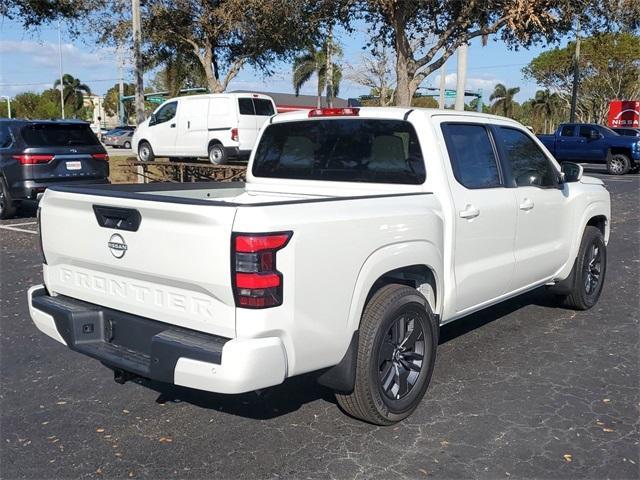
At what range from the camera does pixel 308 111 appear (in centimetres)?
488

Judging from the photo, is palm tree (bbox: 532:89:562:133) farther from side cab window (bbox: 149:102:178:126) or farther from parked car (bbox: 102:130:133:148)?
side cab window (bbox: 149:102:178:126)

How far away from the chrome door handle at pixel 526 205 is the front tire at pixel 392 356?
4.67 ft

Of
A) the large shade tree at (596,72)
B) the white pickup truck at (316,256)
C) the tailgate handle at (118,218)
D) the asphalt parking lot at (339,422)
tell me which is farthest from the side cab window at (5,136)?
the large shade tree at (596,72)

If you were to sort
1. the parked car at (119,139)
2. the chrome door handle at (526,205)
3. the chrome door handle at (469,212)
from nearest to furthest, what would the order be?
the chrome door handle at (469,212) < the chrome door handle at (526,205) < the parked car at (119,139)

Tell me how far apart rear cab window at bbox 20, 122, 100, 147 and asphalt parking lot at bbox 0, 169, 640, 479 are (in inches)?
253

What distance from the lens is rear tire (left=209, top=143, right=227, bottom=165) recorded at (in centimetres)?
1539

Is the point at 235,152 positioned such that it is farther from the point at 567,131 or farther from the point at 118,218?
the point at 567,131

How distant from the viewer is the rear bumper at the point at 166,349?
2.93 m

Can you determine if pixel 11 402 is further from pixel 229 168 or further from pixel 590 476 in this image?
pixel 229 168

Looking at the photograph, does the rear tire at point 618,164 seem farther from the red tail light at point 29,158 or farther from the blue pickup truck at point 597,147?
the red tail light at point 29,158

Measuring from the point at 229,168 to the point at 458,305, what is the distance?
879 centimetres

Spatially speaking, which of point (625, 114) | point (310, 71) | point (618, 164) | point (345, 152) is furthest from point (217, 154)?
point (310, 71)

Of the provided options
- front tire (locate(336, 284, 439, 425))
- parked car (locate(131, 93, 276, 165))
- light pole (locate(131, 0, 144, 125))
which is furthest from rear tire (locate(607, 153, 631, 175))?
front tire (locate(336, 284, 439, 425))

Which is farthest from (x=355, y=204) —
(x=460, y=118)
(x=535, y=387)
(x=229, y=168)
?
(x=229, y=168)
